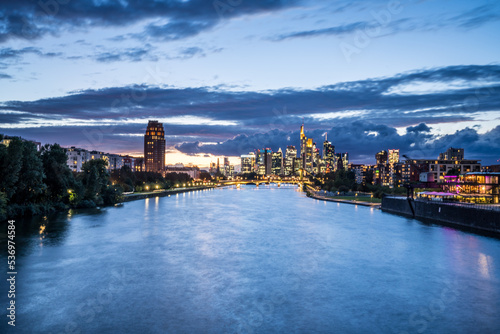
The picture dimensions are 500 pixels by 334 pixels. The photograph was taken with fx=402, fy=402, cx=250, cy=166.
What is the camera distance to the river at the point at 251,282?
15688 mm

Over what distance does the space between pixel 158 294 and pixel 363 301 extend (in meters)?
9.59

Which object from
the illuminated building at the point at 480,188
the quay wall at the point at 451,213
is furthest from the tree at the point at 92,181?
the illuminated building at the point at 480,188

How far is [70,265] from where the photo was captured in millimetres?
24641

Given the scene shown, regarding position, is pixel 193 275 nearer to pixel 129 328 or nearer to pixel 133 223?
pixel 129 328

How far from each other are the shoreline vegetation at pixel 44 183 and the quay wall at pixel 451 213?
47538mm

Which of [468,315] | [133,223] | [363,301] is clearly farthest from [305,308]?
[133,223]

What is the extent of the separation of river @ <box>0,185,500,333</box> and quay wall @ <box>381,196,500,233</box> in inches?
103

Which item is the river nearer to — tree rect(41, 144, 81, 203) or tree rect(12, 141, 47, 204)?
tree rect(12, 141, 47, 204)

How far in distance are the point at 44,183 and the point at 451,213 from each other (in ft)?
167

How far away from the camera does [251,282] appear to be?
21.5 metres

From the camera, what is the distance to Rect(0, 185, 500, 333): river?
15.7m

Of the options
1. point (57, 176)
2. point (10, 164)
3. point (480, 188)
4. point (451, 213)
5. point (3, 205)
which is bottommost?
point (451, 213)

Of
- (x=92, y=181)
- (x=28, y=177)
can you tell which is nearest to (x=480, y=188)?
(x=28, y=177)

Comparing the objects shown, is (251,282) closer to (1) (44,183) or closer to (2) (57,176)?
(1) (44,183)
